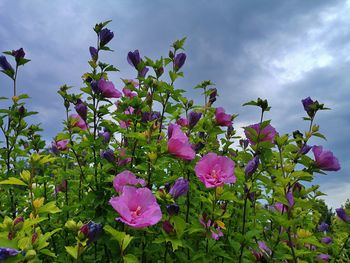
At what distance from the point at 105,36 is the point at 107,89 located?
60 cm

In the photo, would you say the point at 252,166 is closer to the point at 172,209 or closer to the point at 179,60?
the point at 172,209

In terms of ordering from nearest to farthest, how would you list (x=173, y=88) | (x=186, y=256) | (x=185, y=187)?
(x=185, y=187) < (x=186, y=256) < (x=173, y=88)

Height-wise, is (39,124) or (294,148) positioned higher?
(39,124)

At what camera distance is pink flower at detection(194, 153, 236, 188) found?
2.62 metres

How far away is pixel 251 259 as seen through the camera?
3.18m

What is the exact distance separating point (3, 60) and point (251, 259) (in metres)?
2.80

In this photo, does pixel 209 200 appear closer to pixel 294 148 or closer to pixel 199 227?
pixel 199 227

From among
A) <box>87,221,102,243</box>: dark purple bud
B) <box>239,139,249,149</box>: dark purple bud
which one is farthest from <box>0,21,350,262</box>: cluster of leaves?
<box>239,139,249,149</box>: dark purple bud

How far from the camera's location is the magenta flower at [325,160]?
292 centimetres

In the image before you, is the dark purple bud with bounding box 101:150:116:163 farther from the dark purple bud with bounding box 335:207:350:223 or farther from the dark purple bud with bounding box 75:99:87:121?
the dark purple bud with bounding box 335:207:350:223

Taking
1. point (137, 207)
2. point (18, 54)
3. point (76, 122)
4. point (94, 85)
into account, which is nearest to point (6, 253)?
point (137, 207)

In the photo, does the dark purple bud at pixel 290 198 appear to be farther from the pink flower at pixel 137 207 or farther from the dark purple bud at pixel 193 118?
the pink flower at pixel 137 207

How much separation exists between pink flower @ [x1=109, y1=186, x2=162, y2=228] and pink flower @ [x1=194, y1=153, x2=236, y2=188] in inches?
19.5

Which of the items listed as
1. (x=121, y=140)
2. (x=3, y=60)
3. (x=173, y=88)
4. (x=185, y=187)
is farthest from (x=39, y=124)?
(x=185, y=187)
